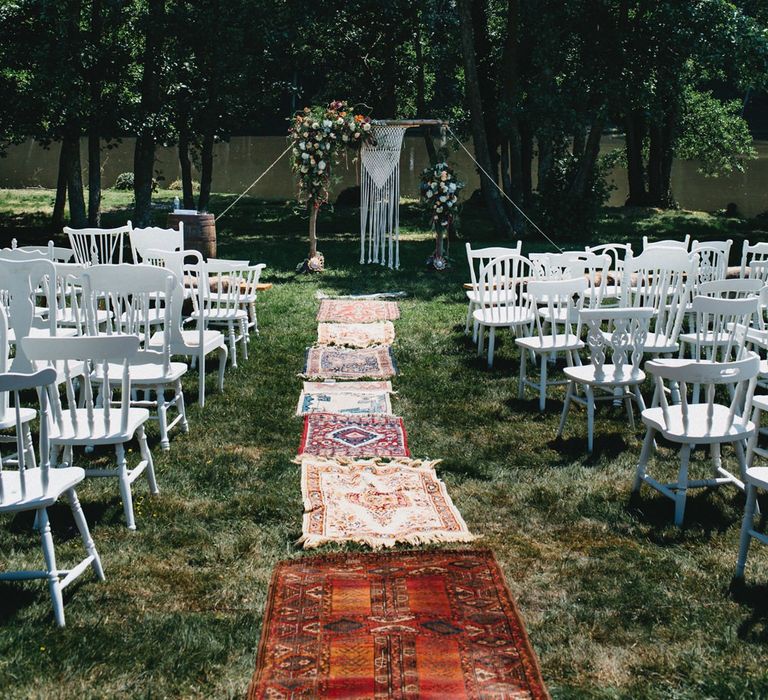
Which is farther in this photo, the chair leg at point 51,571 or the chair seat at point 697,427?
the chair seat at point 697,427

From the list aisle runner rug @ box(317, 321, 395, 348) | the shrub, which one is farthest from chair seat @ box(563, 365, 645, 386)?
the shrub

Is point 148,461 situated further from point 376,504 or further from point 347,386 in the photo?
point 347,386

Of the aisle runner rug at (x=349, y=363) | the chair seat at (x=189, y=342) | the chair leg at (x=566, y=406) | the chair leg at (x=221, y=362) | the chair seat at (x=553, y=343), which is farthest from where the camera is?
the aisle runner rug at (x=349, y=363)

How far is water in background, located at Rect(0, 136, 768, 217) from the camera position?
25703 mm

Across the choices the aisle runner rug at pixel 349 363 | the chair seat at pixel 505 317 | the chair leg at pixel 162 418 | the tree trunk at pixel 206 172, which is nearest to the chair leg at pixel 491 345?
the chair seat at pixel 505 317

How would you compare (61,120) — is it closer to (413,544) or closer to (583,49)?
(583,49)

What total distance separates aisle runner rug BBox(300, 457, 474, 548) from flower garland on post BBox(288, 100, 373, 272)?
22.5 feet

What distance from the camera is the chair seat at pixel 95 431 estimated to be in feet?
12.3

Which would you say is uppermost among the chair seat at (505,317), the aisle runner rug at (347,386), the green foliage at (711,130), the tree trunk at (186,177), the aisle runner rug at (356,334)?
the green foliage at (711,130)

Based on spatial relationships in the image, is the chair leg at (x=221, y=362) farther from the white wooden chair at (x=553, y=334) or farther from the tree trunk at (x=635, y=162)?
the tree trunk at (x=635, y=162)

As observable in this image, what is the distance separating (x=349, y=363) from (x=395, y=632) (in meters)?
4.16

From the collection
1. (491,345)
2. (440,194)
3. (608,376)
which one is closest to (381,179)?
(440,194)

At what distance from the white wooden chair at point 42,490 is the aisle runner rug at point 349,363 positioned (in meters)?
3.52

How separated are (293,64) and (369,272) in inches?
290
